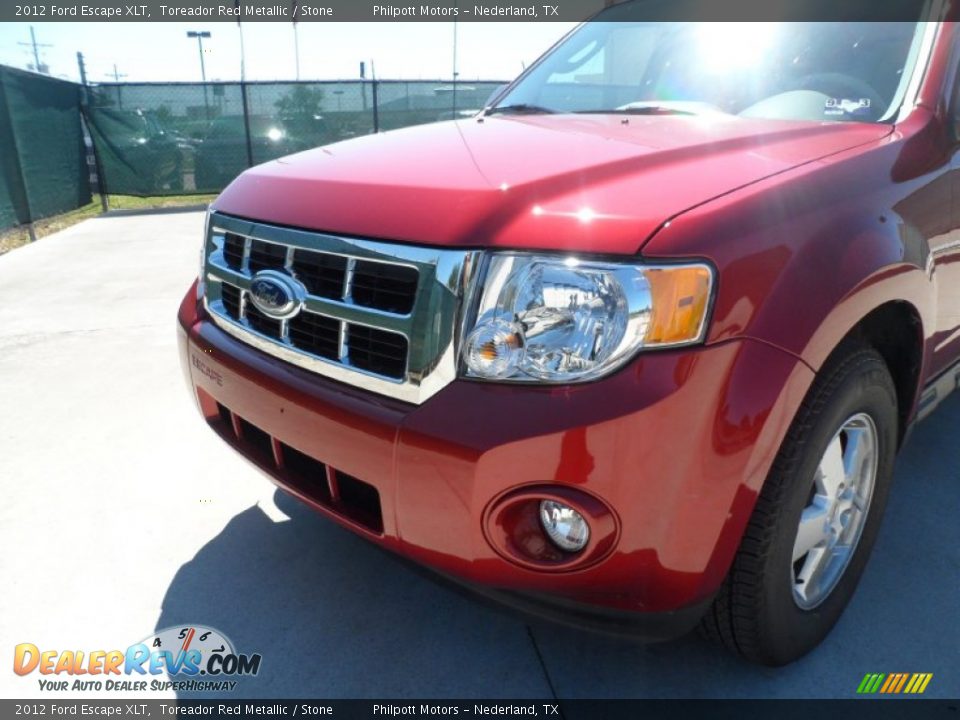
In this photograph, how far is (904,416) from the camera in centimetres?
215

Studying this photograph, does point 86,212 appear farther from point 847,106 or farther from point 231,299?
point 847,106

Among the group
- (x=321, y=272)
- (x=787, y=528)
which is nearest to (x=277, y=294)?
(x=321, y=272)

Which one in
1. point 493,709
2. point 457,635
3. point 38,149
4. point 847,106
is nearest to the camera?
point 493,709

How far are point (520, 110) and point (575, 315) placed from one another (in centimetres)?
165

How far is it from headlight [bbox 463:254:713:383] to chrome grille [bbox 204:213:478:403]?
77mm

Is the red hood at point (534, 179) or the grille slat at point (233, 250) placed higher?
the red hood at point (534, 179)

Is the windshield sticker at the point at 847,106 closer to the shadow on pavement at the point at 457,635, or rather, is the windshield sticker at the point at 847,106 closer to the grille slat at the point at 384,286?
the shadow on pavement at the point at 457,635

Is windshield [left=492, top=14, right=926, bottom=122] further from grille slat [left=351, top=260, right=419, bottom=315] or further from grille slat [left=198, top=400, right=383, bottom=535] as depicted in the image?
grille slat [left=198, top=400, right=383, bottom=535]

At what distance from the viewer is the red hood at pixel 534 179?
1.46 meters

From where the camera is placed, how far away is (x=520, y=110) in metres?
2.80

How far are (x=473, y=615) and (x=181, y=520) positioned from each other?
1165 millimetres

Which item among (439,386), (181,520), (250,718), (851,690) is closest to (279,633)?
(250,718)

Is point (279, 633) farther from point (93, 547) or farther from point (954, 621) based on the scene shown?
point (954, 621)

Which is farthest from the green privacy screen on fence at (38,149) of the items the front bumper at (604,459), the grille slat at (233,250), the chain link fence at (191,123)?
the front bumper at (604,459)
